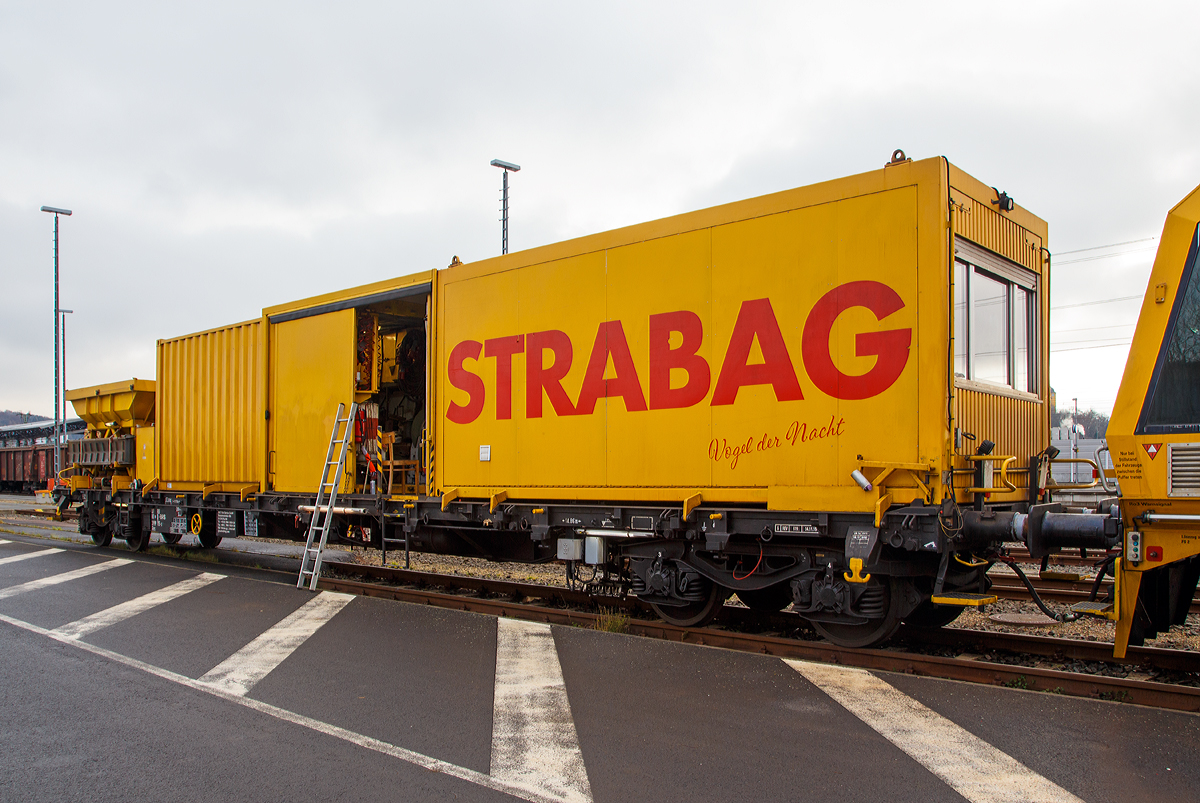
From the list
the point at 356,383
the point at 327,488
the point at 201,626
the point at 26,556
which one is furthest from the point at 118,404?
the point at 201,626

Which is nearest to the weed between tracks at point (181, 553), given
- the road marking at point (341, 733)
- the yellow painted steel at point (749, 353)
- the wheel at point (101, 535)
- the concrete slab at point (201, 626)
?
the wheel at point (101, 535)

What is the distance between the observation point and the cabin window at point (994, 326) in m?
5.91

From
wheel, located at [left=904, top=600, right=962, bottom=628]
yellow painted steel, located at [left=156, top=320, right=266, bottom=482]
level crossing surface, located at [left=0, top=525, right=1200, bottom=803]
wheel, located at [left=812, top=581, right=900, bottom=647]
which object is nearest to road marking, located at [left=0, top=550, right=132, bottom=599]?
yellow painted steel, located at [left=156, top=320, right=266, bottom=482]

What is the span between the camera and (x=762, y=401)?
6.33 m

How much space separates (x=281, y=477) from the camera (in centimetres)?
1095

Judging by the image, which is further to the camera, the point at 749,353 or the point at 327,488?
the point at 327,488

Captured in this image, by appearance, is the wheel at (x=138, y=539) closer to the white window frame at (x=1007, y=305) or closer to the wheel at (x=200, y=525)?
the wheel at (x=200, y=525)

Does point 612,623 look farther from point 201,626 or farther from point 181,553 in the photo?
point 181,553

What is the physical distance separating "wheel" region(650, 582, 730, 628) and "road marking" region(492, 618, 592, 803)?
1.16 meters

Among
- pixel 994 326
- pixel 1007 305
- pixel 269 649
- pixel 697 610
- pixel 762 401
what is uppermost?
pixel 1007 305

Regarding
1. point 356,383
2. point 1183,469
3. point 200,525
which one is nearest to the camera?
point 1183,469

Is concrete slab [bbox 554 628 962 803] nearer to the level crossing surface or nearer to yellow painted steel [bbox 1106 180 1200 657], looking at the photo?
the level crossing surface

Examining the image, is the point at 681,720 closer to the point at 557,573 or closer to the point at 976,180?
the point at 976,180

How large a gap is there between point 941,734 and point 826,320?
3.00 m
